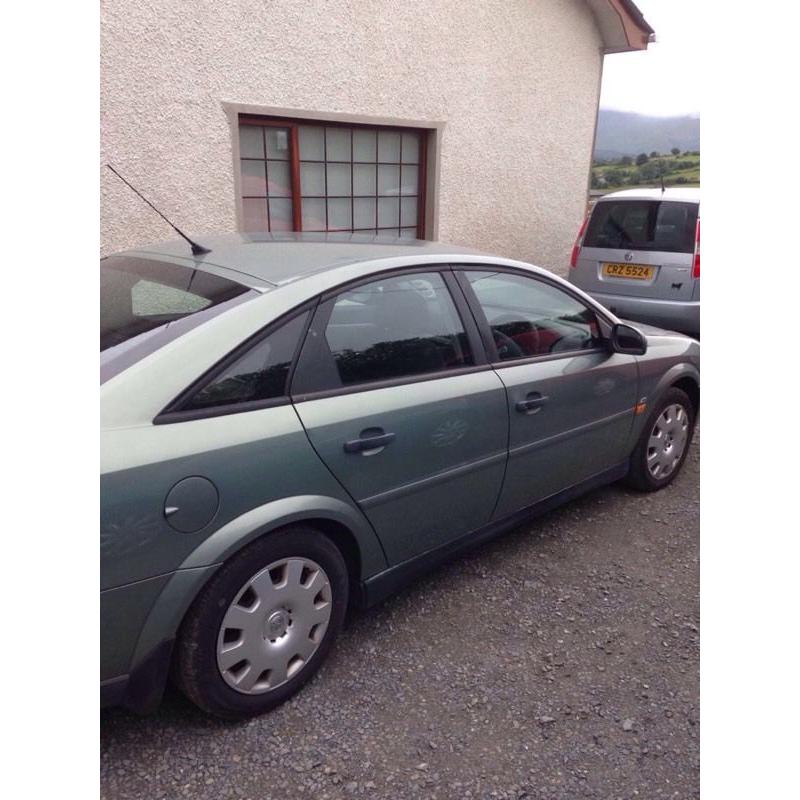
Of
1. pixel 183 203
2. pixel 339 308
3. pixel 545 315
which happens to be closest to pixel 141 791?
pixel 339 308

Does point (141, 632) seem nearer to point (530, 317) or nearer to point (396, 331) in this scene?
point (396, 331)

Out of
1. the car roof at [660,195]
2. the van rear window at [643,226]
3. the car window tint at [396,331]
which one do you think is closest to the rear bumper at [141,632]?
the car window tint at [396,331]

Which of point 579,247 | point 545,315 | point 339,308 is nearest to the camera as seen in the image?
point 339,308

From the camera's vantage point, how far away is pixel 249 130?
5992 millimetres

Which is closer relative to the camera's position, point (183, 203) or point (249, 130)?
point (183, 203)

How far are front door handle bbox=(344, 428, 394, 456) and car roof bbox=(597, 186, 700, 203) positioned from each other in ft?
18.0

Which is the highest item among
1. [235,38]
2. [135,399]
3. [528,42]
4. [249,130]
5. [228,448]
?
[528,42]

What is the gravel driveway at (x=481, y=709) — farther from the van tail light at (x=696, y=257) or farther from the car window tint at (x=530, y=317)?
the van tail light at (x=696, y=257)

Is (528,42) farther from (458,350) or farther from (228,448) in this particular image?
(228,448)

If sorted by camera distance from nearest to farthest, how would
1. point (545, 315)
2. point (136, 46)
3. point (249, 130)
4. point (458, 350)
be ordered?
1. point (458, 350)
2. point (545, 315)
3. point (136, 46)
4. point (249, 130)

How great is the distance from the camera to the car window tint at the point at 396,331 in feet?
7.87

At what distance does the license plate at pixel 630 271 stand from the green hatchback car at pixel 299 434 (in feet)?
12.4

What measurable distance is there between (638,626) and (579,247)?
206 inches

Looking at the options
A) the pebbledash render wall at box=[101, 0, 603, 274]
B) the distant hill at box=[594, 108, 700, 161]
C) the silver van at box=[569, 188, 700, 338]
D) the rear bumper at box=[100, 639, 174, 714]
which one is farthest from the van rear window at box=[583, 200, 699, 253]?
the rear bumper at box=[100, 639, 174, 714]
